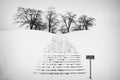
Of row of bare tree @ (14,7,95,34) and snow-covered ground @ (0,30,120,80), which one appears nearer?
snow-covered ground @ (0,30,120,80)

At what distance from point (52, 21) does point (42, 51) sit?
904 millimetres

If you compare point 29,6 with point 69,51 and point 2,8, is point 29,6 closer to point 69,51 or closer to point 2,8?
point 2,8

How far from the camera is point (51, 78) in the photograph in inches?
133

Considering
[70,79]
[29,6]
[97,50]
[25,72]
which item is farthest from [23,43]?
[97,50]

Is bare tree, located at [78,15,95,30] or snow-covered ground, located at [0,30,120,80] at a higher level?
bare tree, located at [78,15,95,30]

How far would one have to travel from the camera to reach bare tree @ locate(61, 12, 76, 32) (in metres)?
3.70

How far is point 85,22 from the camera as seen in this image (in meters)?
3.69

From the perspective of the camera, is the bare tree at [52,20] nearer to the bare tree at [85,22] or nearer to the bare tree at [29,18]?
the bare tree at [29,18]

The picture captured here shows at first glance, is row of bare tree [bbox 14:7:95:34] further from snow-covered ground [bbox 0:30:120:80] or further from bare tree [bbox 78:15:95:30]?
snow-covered ground [bbox 0:30:120:80]

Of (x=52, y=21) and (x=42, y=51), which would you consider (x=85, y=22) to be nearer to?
(x=52, y=21)

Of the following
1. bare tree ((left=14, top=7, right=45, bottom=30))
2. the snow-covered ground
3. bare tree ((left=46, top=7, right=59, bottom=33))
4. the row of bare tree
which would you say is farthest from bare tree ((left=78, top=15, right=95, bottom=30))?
bare tree ((left=14, top=7, right=45, bottom=30))

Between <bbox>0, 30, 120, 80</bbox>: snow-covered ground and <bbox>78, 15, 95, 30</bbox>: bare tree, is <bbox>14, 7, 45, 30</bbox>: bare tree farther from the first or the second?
<bbox>78, 15, 95, 30</bbox>: bare tree

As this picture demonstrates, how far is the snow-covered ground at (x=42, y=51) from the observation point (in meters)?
3.46

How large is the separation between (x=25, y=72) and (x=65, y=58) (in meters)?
1.13
